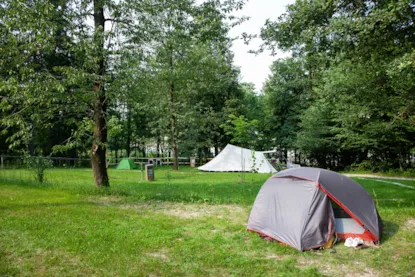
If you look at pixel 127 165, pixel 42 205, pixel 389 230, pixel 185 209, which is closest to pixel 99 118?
pixel 42 205

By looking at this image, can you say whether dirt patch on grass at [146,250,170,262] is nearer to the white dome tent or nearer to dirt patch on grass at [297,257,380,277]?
dirt patch on grass at [297,257,380,277]

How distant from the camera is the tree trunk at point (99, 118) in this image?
28.1 feet

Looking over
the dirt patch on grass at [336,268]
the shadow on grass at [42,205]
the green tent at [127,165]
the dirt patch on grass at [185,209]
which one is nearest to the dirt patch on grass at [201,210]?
the dirt patch on grass at [185,209]

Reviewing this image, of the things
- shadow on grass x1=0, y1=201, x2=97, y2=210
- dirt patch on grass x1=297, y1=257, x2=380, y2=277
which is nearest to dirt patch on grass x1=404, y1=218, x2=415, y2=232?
dirt patch on grass x1=297, y1=257, x2=380, y2=277

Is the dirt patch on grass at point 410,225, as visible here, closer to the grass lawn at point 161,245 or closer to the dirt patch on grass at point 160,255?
the grass lawn at point 161,245

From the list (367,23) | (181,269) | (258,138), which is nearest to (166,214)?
(181,269)

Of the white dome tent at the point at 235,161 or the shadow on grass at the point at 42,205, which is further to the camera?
the white dome tent at the point at 235,161

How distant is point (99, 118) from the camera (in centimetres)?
949

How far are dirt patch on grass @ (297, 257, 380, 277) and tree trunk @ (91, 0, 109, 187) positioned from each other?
632 cm

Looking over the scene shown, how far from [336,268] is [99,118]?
7.74m

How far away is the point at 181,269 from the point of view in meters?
4.09

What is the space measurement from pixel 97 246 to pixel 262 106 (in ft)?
92.2

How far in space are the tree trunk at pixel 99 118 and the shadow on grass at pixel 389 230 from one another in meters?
7.11

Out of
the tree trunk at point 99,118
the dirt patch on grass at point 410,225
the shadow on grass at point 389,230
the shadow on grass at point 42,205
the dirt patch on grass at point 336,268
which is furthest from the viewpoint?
the tree trunk at point 99,118
